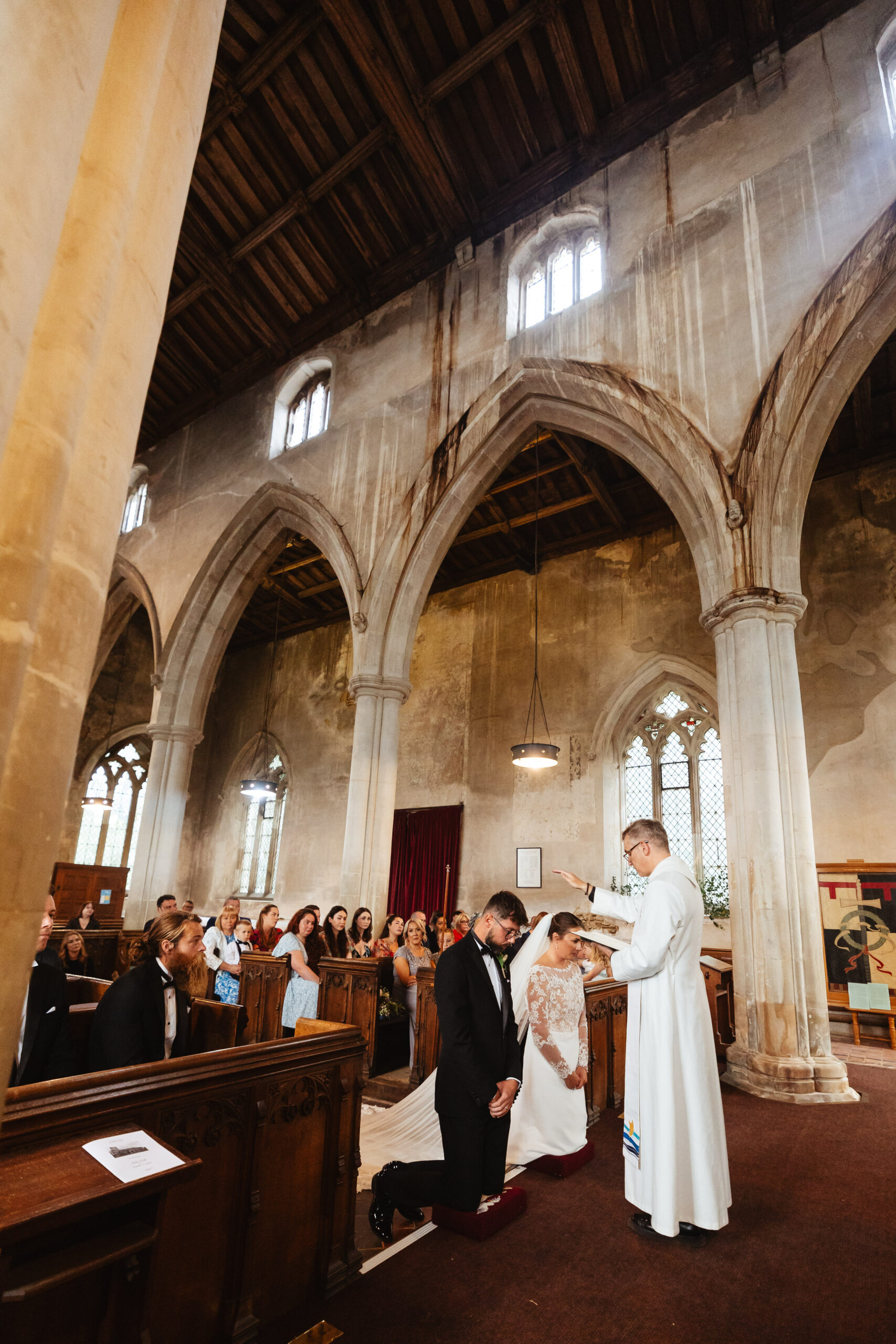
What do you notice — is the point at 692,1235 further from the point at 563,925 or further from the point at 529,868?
the point at 529,868

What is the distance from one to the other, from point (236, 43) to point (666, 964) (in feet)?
33.0

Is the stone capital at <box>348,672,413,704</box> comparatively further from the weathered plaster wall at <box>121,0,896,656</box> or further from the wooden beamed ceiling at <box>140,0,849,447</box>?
the wooden beamed ceiling at <box>140,0,849,447</box>

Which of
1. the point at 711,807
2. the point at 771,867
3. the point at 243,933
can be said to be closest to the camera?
the point at 771,867

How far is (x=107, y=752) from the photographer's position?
655 inches

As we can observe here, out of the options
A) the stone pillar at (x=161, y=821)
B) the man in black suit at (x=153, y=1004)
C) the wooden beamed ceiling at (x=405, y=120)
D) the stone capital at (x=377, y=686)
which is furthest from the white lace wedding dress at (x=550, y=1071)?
the wooden beamed ceiling at (x=405, y=120)

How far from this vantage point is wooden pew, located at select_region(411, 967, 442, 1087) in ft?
17.8

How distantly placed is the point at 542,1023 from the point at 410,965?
3033 mm

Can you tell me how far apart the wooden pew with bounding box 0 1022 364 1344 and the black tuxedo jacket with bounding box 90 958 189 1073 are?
47cm

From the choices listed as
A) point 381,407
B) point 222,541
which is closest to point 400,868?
point 222,541

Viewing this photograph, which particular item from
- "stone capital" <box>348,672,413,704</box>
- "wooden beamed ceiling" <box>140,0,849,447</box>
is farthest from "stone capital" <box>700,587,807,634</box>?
"wooden beamed ceiling" <box>140,0,849,447</box>

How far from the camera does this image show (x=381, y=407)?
10.3 meters

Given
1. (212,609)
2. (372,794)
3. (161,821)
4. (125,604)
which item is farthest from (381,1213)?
(125,604)

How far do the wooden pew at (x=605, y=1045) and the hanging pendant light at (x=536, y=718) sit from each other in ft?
14.0

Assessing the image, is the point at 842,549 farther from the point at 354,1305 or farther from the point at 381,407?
the point at 354,1305
